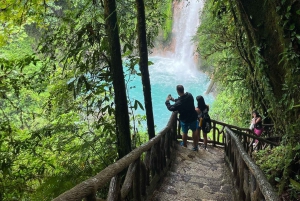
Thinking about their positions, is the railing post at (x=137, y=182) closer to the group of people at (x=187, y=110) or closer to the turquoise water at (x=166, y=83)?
the group of people at (x=187, y=110)

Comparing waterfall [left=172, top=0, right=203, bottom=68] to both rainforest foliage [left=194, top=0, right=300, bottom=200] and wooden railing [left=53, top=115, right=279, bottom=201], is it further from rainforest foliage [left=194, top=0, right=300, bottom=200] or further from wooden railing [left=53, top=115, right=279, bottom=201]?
wooden railing [left=53, top=115, right=279, bottom=201]

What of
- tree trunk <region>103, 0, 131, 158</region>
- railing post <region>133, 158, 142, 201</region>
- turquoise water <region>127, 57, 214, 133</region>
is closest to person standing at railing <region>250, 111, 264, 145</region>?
tree trunk <region>103, 0, 131, 158</region>

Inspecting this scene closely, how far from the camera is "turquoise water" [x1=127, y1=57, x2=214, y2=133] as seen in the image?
26281 mm

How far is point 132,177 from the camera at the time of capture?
12.7 feet

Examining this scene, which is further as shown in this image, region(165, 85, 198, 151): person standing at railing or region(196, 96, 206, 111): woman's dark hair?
region(196, 96, 206, 111): woman's dark hair

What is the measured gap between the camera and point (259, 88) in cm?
641

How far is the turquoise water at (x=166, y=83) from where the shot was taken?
26281mm

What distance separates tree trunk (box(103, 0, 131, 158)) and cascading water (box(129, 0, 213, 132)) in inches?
898

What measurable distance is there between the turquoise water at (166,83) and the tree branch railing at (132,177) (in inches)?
706

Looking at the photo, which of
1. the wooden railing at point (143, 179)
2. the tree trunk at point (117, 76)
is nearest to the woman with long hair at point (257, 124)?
the wooden railing at point (143, 179)

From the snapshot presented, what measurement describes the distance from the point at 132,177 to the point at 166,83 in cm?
2684

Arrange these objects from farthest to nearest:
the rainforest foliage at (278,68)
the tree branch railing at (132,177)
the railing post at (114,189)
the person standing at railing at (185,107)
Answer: the person standing at railing at (185,107) → the rainforest foliage at (278,68) → the railing post at (114,189) → the tree branch railing at (132,177)

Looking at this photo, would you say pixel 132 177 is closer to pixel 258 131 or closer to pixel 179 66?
pixel 258 131

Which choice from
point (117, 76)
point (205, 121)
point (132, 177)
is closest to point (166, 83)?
point (205, 121)
